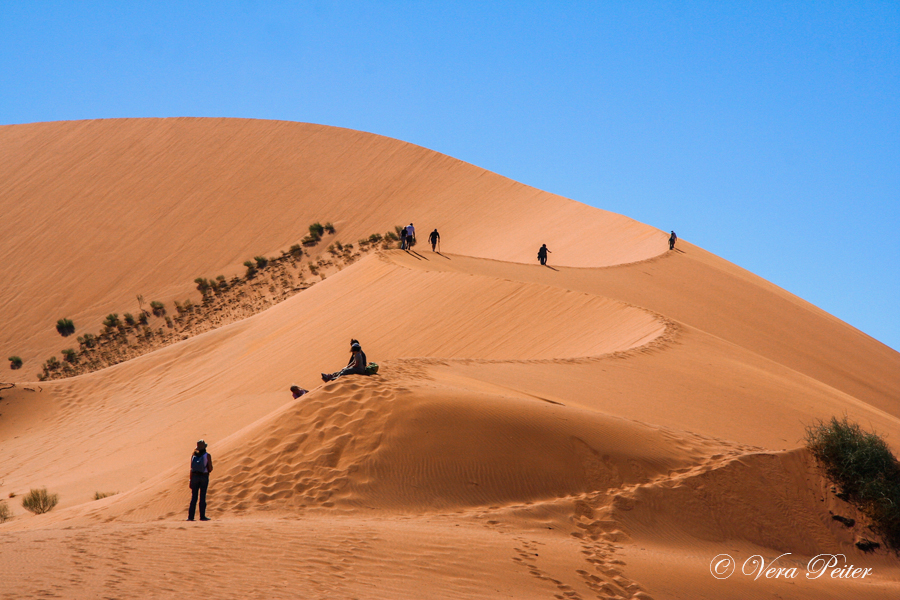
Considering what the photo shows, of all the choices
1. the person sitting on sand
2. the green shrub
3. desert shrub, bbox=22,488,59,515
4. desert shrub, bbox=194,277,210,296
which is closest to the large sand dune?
desert shrub, bbox=22,488,59,515

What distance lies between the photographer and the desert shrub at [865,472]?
9023 millimetres

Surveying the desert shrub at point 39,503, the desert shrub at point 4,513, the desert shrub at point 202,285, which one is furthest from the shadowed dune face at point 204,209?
the desert shrub at point 39,503

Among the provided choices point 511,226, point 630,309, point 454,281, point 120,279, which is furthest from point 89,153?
point 630,309

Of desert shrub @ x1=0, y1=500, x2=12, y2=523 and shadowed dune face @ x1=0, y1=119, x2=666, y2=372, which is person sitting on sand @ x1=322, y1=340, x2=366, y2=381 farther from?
shadowed dune face @ x1=0, y1=119, x2=666, y2=372

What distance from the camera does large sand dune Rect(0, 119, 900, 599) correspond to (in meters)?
6.58

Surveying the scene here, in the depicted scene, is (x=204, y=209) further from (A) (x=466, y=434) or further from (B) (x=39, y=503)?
(A) (x=466, y=434)

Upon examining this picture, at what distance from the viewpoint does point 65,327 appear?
100ft

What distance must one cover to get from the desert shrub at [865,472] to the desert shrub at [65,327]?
28.9 meters

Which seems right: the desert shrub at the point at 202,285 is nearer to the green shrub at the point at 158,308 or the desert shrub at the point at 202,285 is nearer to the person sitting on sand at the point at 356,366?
the green shrub at the point at 158,308

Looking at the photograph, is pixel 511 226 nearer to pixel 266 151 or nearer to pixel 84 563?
pixel 266 151

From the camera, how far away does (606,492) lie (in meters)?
8.73

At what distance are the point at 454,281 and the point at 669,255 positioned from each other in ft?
31.7

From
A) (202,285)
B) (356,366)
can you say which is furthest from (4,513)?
(202,285)

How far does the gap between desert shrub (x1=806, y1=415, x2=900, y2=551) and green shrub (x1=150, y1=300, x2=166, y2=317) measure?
26.9 metres
